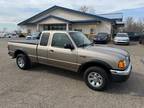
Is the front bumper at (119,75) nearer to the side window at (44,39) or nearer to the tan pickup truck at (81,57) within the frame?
the tan pickup truck at (81,57)

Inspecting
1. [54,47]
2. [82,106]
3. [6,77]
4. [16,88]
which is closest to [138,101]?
[82,106]

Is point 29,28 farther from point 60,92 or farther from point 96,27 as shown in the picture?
point 60,92

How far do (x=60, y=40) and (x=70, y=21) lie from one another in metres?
25.4

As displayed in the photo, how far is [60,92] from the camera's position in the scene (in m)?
5.14

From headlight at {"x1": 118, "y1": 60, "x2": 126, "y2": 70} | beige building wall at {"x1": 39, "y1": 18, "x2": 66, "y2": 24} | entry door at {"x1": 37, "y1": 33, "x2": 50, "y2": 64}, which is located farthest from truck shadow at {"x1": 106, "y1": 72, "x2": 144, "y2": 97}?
beige building wall at {"x1": 39, "y1": 18, "x2": 66, "y2": 24}

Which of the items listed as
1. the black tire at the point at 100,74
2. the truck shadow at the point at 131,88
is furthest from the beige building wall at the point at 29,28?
the black tire at the point at 100,74

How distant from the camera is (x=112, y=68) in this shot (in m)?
5.00

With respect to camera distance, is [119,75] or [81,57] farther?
[81,57]

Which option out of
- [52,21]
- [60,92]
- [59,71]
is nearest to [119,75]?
[60,92]

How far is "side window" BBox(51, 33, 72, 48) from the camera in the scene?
19.5 ft

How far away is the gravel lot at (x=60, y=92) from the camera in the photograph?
439 centimetres

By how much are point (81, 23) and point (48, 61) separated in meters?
25.3

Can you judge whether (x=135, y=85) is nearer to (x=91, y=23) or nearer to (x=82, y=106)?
(x=82, y=106)

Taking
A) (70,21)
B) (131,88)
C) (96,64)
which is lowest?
(131,88)
